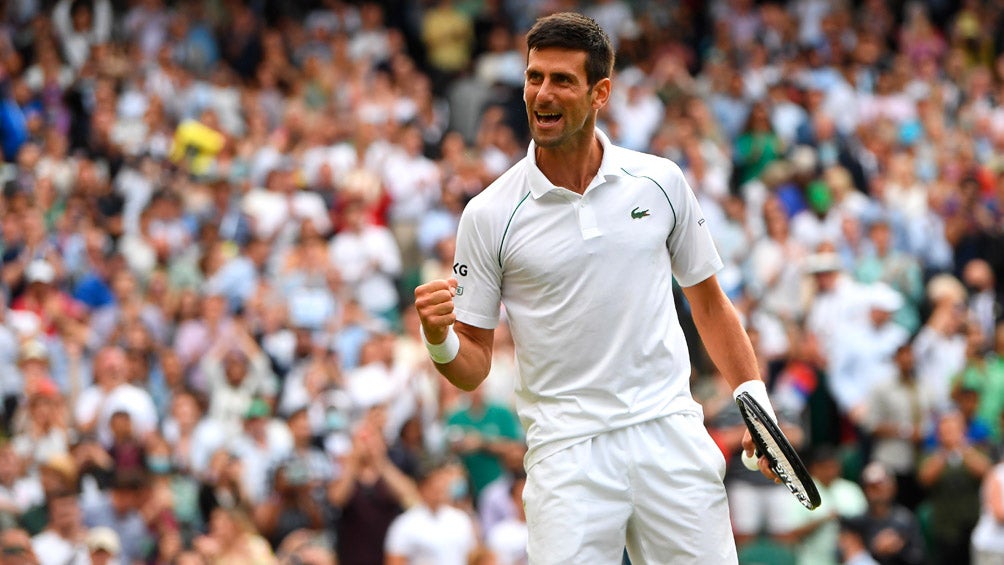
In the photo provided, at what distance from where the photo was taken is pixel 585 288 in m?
5.18

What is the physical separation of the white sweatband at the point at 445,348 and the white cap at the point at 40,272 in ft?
28.6

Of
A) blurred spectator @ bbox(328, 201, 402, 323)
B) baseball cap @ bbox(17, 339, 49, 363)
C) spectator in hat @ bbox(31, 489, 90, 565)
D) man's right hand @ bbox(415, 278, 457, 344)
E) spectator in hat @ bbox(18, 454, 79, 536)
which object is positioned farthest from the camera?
blurred spectator @ bbox(328, 201, 402, 323)

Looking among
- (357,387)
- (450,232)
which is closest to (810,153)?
(450,232)

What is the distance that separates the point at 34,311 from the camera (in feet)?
42.3

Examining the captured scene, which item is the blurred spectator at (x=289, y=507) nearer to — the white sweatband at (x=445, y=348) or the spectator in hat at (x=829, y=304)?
the spectator in hat at (x=829, y=304)

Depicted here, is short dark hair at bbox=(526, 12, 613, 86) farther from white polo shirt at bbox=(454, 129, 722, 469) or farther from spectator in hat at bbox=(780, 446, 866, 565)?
spectator in hat at bbox=(780, 446, 866, 565)

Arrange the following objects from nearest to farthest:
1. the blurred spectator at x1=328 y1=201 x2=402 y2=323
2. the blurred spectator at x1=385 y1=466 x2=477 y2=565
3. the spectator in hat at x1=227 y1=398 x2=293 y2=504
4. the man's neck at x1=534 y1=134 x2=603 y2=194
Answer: the man's neck at x1=534 y1=134 x2=603 y2=194, the blurred spectator at x1=385 y1=466 x2=477 y2=565, the spectator in hat at x1=227 y1=398 x2=293 y2=504, the blurred spectator at x1=328 y1=201 x2=402 y2=323

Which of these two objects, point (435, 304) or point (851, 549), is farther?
point (851, 549)

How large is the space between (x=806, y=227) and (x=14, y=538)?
8.32m

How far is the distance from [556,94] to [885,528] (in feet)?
22.9

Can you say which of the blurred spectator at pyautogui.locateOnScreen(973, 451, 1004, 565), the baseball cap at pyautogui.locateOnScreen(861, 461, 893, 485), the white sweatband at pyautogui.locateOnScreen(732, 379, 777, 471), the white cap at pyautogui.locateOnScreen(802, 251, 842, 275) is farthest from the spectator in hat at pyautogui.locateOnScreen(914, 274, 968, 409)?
the white sweatband at pyautogui.locateOnScreen(732, 379, 777, 471)

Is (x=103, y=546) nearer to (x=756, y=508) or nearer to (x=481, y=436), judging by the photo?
(x=481, y=436)

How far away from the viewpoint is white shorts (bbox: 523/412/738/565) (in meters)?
5.08

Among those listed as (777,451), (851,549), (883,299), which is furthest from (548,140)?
(883,299)
